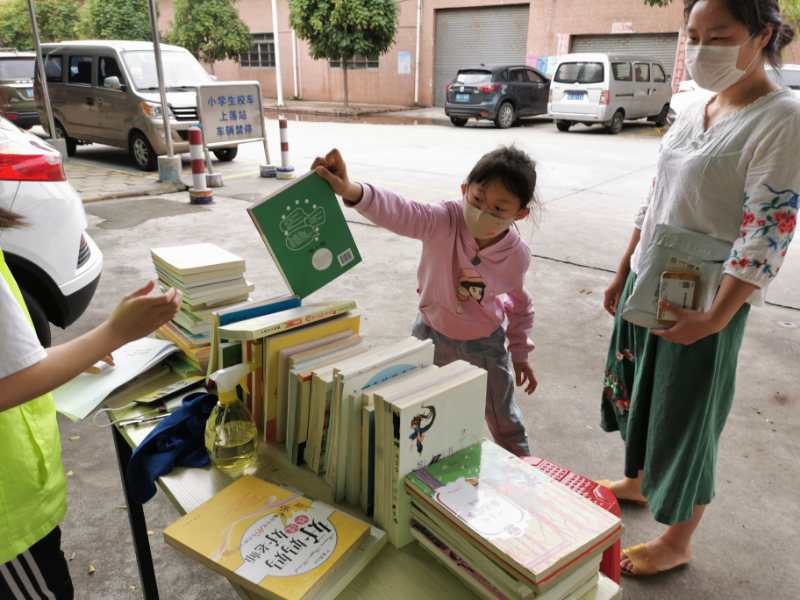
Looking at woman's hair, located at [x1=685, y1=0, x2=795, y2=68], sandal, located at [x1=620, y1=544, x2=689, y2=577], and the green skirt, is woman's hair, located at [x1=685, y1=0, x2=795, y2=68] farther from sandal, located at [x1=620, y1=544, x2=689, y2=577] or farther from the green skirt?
sandal, located at [x1=620, y1=544, x2=689, y2=577]

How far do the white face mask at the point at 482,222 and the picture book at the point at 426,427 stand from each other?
67 centimetres

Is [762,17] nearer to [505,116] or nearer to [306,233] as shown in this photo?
[306,233]

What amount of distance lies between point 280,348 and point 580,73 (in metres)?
13.4

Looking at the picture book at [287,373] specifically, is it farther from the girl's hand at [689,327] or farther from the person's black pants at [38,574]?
the girl's hand at [689,327]

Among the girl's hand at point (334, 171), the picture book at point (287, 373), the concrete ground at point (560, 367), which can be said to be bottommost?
the concrete ground at point (560, 367)

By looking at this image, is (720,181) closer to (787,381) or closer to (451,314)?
(451,314)

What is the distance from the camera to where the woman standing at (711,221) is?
1.45m

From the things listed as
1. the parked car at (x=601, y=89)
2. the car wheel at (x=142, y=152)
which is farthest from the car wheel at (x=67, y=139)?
the parked car at (x=601, y=89)

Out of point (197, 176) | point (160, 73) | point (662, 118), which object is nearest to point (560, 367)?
point (197, 176)

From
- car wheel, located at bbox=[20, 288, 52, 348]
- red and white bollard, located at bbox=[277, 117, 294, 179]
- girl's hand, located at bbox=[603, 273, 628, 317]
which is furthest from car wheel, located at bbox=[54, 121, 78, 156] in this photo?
girl's hand, located at bbox=[603, 273, 628, 317]

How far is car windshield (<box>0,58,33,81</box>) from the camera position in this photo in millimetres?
11906

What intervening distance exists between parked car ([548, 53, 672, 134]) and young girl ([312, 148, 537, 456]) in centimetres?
1220

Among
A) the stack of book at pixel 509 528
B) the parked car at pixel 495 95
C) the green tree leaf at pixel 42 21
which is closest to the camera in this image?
the stack of book at pixel 509 528

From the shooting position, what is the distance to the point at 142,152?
27.9 ft
